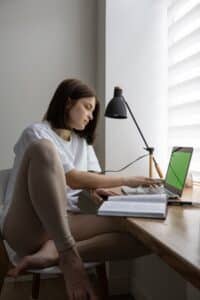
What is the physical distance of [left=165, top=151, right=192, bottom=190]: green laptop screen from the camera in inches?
60.3

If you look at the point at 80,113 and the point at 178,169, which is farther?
the point at 80,113

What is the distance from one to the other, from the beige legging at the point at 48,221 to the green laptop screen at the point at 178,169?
292 millimetres

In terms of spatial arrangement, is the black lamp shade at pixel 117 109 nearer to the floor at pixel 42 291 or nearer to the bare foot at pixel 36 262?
the bare foot at pixel 36 262

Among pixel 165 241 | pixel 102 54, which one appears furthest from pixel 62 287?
pixel 165 241

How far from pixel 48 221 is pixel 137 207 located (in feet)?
0.95

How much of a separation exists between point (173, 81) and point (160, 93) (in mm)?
103

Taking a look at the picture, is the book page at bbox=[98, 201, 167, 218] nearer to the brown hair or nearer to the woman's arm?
the woman's arm

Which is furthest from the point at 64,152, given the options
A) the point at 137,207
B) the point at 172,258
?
the point at 172,258

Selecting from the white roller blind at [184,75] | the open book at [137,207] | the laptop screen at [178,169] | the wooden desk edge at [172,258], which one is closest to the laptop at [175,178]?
the laptop screen at [178,169]

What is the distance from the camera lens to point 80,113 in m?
1.91

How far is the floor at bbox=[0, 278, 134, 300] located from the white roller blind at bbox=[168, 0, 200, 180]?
0.97 metres

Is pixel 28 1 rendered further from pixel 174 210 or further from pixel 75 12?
pixel 174 210

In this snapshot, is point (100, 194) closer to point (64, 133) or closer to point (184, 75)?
point (64, 133)

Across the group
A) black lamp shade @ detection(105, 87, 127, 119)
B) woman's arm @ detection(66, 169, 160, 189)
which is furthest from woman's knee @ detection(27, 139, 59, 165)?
black lamp shade @ detection(105, 87, 127, 119)
